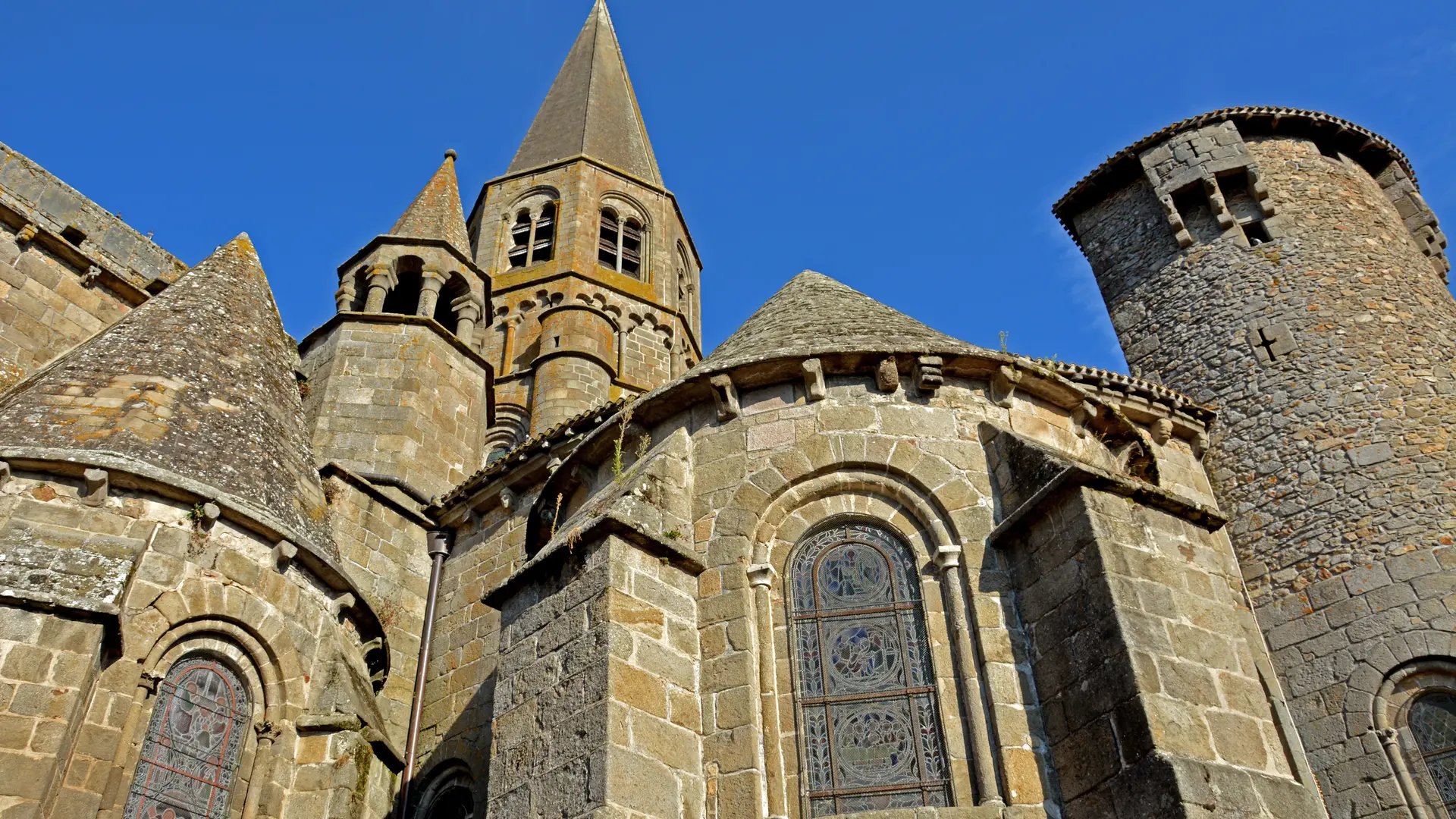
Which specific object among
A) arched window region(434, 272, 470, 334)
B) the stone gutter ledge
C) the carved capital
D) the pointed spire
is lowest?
the carved capital

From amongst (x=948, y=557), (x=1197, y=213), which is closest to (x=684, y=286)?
(x=1197, y=213)

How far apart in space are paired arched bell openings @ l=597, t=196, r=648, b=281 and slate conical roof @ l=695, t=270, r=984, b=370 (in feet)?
43.9

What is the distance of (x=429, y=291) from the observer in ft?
52.0

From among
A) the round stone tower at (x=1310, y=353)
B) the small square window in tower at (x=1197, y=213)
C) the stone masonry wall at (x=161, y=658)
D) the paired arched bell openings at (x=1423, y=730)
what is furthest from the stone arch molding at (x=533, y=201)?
the paired arched bell openings at (x=1423, y=730)

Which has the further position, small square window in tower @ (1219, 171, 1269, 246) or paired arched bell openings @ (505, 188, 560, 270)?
paired arched bell openings @ (505, 188, 560, 270)

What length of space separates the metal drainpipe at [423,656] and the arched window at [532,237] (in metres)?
12.1

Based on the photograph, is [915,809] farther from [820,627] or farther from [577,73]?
[577,73]

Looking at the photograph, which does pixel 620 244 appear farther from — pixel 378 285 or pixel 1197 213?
pixel 1197 213

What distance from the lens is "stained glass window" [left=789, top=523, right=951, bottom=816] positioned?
6457 mm

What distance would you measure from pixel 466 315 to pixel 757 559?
9.94m

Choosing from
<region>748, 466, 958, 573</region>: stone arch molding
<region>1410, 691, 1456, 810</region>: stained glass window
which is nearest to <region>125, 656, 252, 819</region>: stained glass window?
<region>748, 466, 958, 573</region>: stone arch molding

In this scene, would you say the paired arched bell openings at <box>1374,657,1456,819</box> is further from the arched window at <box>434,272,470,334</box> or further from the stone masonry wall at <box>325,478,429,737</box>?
the arched window at <box>434,272,470,334</box>

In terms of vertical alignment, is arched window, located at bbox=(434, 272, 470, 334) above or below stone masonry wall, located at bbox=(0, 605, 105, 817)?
above

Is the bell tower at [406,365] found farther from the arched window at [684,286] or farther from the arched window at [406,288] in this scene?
the arched window at [684,286]
